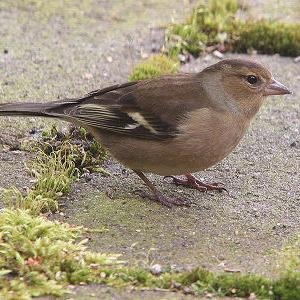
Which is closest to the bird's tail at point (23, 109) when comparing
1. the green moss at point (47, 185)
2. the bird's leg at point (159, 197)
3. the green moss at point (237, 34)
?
the green moss at point (47, 185)

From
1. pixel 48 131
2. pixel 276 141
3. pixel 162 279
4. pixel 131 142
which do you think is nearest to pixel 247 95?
pixel 276 141

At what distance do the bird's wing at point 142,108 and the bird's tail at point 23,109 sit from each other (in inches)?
1.8

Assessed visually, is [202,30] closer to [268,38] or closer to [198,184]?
Result: [268,38]

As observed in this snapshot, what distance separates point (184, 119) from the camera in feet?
15.7

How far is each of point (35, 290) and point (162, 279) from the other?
1.63 feet

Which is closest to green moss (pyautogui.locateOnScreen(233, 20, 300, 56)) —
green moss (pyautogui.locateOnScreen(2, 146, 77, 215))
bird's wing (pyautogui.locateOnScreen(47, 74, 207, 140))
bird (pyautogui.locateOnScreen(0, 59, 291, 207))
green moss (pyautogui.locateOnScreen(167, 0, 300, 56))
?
green moss (pyautogui.locateOnScreen(167, 0, 300, 56))

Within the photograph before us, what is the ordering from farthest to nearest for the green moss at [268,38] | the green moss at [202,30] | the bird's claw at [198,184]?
1. the green moss at [268,38]
2. the green moss at [202,30]
3. the bird's claw at [198,184]

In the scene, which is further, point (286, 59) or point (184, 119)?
point (286, 59)

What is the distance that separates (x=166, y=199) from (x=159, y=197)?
0.14 ft

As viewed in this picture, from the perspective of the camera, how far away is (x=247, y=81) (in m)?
5.19

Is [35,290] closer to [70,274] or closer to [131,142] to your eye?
[70,274]

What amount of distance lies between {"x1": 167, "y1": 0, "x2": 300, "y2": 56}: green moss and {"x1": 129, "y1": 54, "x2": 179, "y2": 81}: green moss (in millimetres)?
373

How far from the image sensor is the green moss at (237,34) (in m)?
6.25

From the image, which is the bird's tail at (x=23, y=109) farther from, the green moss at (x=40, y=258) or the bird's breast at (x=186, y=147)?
the green moss at (x=40, y=258)
